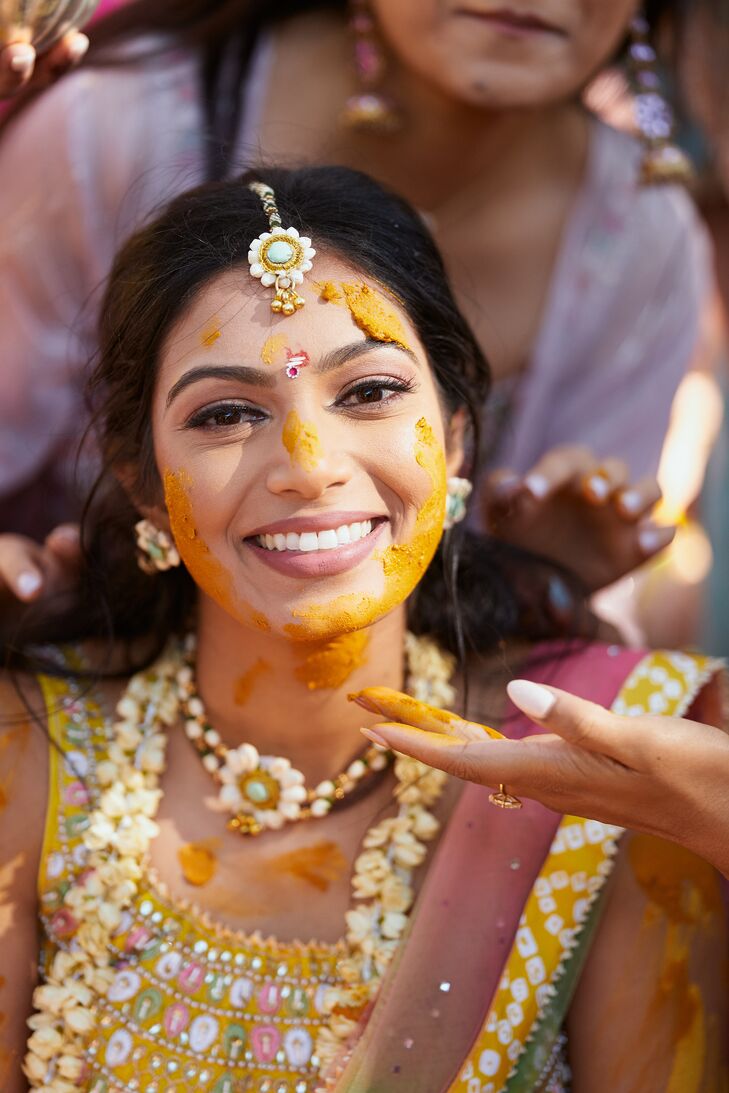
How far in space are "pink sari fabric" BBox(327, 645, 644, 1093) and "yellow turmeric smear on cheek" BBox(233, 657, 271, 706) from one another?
364 millimetres

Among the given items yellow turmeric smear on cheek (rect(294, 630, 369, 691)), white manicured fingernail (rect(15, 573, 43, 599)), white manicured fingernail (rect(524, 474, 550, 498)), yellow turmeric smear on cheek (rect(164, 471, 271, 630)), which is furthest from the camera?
white manicured fingernail (rect(524, 474, 550, 498))

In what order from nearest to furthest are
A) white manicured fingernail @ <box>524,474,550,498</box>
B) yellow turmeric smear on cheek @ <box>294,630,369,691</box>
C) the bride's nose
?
the bride's nose < yellow turmeric smear on cheek @ <box>294,630,369,691</box> < white manicured fingernail @ <box>524,474,550,498</box>

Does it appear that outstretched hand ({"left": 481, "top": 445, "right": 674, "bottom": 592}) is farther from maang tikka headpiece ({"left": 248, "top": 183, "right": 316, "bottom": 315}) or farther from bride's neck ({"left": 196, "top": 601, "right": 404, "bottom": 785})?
maang tikka headpiece ({"left": 248, "top": 183, "right": 316, "bottom": 315})

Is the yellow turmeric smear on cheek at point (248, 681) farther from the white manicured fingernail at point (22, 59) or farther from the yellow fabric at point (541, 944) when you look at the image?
the white manicured fingernail at point (22, 59)

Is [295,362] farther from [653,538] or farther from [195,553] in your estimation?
[653,538]

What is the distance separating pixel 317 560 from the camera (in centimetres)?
192

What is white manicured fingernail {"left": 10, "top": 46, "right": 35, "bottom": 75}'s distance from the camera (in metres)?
2.04

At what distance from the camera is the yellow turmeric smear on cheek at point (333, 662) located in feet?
6.89

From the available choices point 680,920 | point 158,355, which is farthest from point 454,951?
point 158,355

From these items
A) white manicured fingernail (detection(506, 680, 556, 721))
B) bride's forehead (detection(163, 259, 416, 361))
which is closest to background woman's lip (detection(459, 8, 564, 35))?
bride's forehead (detection(163, 259, 416, 361))

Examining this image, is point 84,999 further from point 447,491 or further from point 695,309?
point 695,309

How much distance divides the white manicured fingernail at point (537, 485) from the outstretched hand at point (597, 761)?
2.83ft

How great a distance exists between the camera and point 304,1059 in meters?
1.99

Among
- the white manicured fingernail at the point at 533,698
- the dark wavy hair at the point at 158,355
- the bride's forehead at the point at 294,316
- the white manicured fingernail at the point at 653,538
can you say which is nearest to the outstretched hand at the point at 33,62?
the dark wavy hair at the point at 158,355
